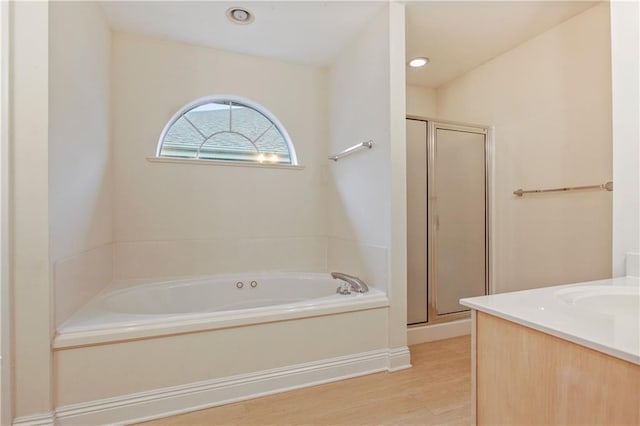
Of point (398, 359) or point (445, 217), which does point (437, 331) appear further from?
point (445, 217)

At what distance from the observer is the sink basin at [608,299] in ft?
3.11

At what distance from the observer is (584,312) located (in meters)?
0.77

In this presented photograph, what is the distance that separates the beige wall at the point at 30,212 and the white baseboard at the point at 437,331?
2.08 meters

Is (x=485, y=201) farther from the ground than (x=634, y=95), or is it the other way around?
(x=634, y=95)

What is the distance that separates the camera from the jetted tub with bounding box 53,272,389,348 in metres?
1.38

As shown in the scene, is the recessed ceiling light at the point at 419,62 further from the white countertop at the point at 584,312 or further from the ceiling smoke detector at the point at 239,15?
the white countertop at the point at 584,312

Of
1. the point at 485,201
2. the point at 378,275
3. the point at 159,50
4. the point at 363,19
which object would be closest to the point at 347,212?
the point at 378,275

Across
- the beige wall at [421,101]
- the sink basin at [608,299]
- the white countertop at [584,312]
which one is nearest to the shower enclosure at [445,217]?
the beige wall at [421,101]

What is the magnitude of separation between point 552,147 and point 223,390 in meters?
2.60

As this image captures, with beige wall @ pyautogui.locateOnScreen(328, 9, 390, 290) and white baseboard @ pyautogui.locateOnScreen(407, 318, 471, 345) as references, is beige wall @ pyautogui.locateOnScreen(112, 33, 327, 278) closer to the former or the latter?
beige wall @ pyautogui.locateOnScreen(328, 9, 390, 290)

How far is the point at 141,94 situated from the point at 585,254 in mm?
3270

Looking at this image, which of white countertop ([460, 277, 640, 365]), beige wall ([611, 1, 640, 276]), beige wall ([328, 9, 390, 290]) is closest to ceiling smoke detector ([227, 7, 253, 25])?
beige wall ([328, 9, 390, 290])

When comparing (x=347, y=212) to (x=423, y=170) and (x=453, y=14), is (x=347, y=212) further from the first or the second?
(x=453, y=14)

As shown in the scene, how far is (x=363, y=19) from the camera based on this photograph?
81.8 inches
